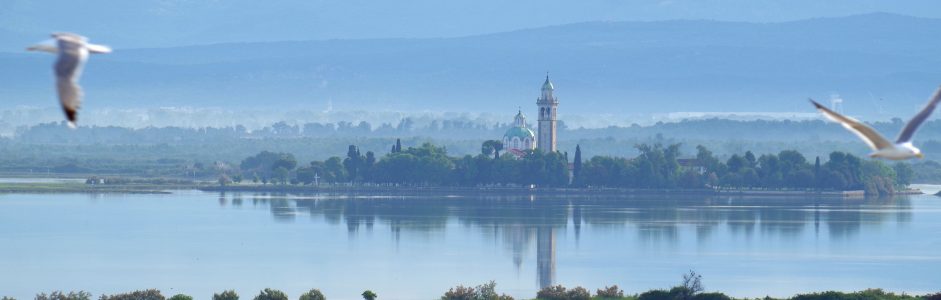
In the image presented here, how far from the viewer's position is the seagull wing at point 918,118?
6.92 m

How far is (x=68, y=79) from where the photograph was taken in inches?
267

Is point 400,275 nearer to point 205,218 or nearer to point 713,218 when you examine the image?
point 205,218

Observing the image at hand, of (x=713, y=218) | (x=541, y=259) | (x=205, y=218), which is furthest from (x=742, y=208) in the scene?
(x=541, y=259)

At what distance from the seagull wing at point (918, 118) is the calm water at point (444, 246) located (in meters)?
25.7

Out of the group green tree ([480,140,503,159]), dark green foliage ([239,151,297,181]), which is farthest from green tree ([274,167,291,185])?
green tree ([480,140,503,159])

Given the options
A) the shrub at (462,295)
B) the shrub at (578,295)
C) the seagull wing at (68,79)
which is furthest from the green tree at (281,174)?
the seagull wing at (68,79)

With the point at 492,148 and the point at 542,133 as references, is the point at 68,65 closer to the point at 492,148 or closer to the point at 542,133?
the point at 492,148

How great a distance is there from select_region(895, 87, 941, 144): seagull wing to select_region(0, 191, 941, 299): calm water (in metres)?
25.7

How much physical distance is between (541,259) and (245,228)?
48.2 ft

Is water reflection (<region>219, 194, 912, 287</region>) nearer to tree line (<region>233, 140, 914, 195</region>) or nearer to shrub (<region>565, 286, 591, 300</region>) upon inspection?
tree line (<region>233, 140, 914, 195</region>)

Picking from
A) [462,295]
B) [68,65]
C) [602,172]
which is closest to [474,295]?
[462,295]

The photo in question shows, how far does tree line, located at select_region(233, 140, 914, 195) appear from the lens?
94.5 metres

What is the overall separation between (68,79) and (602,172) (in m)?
89.3

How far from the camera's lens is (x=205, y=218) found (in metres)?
63.1
